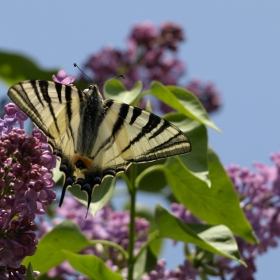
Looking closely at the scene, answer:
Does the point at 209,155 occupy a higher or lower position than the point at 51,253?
higher

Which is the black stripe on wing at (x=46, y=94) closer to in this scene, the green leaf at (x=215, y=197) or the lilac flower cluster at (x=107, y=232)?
the green leaf at (x=215, y=197)

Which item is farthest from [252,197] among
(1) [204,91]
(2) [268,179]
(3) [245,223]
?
(1) [204,91]

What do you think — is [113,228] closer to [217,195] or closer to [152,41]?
[217,195]

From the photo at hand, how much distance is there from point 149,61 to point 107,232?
8.81 feet

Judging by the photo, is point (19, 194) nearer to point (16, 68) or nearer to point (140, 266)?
point (140, 266)

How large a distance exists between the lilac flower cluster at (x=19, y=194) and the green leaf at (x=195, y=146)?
0.70m

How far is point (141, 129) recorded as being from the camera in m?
2.30

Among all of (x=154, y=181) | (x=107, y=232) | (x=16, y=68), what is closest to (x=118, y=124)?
(x=107, y=232)

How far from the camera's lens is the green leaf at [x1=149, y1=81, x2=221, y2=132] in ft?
8.69

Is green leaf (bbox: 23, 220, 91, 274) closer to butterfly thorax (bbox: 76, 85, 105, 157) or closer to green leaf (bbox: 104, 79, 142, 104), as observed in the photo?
butterfly thorax (bbox: 76, 85, 105, 157)

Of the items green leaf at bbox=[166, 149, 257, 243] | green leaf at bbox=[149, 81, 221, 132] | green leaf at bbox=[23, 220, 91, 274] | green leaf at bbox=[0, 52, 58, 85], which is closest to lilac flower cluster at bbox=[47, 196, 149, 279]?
green leaf at bbox=[23, 220, 91, 274]

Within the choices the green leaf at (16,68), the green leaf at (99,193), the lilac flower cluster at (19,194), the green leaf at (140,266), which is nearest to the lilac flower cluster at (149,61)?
the green leaf at (16,68)

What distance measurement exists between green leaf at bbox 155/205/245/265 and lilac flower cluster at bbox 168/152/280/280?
0.68 metres

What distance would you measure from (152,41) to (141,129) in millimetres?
3968
